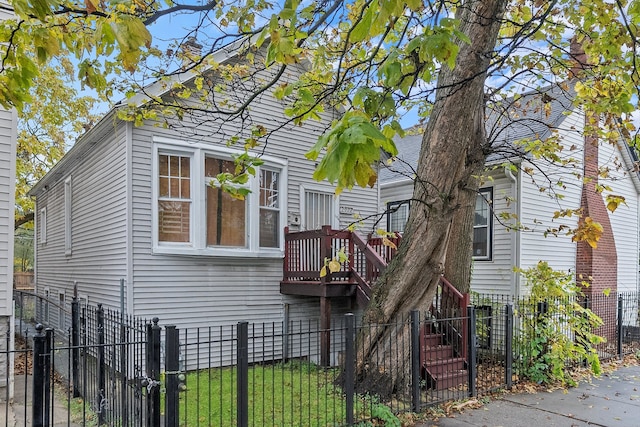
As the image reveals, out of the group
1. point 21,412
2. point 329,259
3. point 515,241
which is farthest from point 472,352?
point 21,412

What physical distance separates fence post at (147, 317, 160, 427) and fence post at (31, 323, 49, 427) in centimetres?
88

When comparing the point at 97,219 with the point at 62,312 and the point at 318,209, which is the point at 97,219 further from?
the point at 318,209

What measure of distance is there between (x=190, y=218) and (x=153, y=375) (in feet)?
15.4

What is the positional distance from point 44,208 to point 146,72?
10.3 meters

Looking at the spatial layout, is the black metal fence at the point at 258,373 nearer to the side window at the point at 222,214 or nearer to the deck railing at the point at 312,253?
the deck railing at the point at 312,253

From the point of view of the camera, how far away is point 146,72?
690 centimetres

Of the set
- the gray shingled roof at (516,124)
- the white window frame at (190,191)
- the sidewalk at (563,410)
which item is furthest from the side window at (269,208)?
the sidewalk at (563,410)

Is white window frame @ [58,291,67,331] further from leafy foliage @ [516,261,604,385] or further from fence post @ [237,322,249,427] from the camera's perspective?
leafy foliage @ [516,261,604,385]

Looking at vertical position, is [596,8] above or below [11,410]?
above

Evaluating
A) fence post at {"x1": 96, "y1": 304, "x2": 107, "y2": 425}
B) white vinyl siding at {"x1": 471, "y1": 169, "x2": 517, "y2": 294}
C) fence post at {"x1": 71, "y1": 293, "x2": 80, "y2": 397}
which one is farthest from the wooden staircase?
fence post at {"x1": 71, "y1": 293, "x2": 80, "y2": 397}

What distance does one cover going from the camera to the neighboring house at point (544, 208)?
34.8 ft

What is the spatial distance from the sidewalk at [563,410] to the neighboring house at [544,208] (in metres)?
3.19

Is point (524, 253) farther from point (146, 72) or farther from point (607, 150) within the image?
point (146, 72)

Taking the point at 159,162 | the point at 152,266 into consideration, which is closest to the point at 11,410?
the point at 152,266
